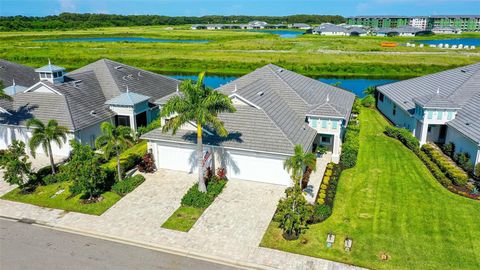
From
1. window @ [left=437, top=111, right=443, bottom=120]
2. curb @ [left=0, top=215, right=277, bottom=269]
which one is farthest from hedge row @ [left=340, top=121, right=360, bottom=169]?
curb @ [left=0, top=215, right=277, bottom=269]

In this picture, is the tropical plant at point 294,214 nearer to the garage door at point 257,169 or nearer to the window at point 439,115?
the garage door at point 257,169

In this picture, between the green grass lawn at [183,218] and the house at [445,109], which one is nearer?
the green grass lawn at [183,218]

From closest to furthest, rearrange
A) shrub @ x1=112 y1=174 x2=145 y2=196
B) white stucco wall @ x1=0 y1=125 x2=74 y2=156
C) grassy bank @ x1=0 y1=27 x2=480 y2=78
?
shrub @ x1=112 y1=174 x2=145 y2=196 < white stucco wall @ x1=0 y1=125 x2=74 y2=156 < grassy bank @ x1=0 y1=27 x2=480 y2=78

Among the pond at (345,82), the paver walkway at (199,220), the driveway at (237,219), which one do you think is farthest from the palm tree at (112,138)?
the pond at (345,82)

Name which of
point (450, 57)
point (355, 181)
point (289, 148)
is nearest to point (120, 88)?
point (289, 148)

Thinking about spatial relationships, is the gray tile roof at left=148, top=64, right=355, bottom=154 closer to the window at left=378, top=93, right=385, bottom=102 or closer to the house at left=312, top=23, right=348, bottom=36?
the window at left=378, top=93, right=385, bottom=102

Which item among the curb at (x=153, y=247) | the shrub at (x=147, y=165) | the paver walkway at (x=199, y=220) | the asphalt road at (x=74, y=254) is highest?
the shrub at (x=147, y=165)

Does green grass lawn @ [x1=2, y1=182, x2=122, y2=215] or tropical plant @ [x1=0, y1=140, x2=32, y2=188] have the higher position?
tropical plant @ [x1=0, y1=140, x2=32, y2=188]
